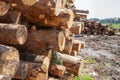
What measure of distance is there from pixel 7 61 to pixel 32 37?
3.30 feet

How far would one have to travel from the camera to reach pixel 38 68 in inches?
162

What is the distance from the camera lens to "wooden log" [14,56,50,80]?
12.6ft

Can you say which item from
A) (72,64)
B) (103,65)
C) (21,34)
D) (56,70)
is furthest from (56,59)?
(103,65)

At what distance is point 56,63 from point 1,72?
68.1 inches

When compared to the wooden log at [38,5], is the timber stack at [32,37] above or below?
below

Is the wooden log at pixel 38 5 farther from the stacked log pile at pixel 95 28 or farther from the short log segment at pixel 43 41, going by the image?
the stacked log pile at pixel 95 28

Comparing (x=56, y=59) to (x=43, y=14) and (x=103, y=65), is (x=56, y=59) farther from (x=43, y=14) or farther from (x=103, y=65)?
(x=103, y=65)

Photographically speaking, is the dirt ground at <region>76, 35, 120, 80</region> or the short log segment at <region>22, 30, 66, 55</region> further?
the dirt ground at <region>76, 35, 120, 80</region>

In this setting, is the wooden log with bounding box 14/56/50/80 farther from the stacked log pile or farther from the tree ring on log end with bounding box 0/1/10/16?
the stacked log pile

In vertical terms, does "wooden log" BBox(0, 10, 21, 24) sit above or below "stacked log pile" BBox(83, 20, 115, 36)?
above

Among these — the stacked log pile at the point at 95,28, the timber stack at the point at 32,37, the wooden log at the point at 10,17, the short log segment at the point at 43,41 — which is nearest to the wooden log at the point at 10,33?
the timber stack at the point at 32,37

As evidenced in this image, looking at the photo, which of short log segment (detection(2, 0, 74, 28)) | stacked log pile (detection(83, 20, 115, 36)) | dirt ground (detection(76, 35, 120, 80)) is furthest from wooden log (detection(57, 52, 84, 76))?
stacked log pile (detection(83, 20, 115, 36))

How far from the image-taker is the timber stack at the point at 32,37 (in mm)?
3496

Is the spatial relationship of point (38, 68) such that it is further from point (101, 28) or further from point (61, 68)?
point (101, 28)
